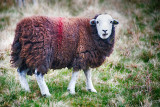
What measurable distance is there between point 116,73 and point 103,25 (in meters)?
1.76

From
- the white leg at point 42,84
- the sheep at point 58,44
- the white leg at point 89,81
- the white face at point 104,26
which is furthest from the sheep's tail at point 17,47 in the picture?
the white face at point 104,26

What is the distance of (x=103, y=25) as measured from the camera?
3297mm

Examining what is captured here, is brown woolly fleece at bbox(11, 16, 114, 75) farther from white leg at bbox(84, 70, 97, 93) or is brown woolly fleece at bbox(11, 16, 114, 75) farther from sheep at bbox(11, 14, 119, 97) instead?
white leg at bbox(84, 70, 97, 93)

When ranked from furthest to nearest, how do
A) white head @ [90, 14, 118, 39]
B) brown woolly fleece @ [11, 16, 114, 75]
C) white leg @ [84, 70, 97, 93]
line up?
1. white leg @ [84, 70, 97, 93]
2. white head @ [90, 14, 118, 39]
3. brown woolly fleece @ [11, 16, 114, 75]

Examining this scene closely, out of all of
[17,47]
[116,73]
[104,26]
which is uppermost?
[104,26]

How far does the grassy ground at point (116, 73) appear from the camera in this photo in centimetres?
318

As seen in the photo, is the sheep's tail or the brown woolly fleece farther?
the sheep's tail

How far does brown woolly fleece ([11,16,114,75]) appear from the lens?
3059 mm

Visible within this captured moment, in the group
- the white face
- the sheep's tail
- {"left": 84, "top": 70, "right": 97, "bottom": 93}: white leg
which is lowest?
{"left": 84, "top": 70, "right": 97, "bottom": 93}: white leg

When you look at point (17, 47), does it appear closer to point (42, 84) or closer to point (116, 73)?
point (42, 84)

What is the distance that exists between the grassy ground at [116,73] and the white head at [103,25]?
127cm

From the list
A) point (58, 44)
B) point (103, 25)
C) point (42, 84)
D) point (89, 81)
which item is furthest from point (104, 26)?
point (42, 84)

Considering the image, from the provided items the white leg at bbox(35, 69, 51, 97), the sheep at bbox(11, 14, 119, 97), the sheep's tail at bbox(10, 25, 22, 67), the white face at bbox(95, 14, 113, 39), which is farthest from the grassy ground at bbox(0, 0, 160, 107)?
the white face at bbox(95, 14, 113, 39)

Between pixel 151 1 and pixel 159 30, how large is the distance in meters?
2.99
